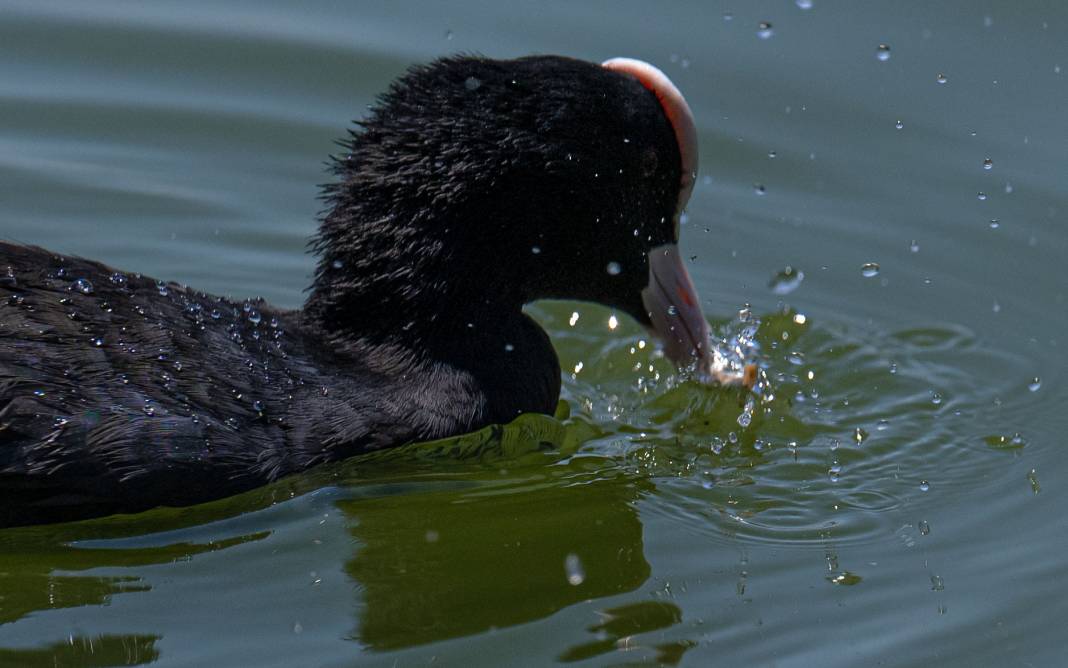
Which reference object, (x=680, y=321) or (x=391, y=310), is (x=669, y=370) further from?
(x=391, y=310)

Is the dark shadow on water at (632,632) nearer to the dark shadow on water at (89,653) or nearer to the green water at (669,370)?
the green water at (669,370)

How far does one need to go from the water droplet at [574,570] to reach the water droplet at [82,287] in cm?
163

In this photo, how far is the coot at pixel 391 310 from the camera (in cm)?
505

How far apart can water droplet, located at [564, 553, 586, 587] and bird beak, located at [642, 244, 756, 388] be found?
122 centimetres

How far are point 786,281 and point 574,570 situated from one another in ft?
7.77

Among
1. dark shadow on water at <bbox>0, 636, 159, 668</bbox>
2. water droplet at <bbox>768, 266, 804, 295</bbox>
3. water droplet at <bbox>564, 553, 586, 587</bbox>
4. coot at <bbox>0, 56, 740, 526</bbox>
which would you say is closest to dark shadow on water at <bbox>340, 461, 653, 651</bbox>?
water droplet at <bbox>564, 553, 586, 587</bbox>

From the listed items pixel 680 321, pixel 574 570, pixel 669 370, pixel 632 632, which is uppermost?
pixel 680 321

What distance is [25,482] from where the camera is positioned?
16.4 feet

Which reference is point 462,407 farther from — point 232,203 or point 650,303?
point 232,203

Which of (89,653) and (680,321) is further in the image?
(680,321)

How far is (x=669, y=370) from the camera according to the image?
21.9ft

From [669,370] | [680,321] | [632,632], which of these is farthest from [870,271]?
[632,632]

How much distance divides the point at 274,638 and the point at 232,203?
3.38 m

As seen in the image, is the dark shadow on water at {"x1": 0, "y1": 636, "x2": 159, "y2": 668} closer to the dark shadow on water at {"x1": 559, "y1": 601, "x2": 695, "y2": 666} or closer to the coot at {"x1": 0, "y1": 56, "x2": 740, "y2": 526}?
the coot at {"x1": 0, "y1": 56, "x2": 740, "y2": 526}
